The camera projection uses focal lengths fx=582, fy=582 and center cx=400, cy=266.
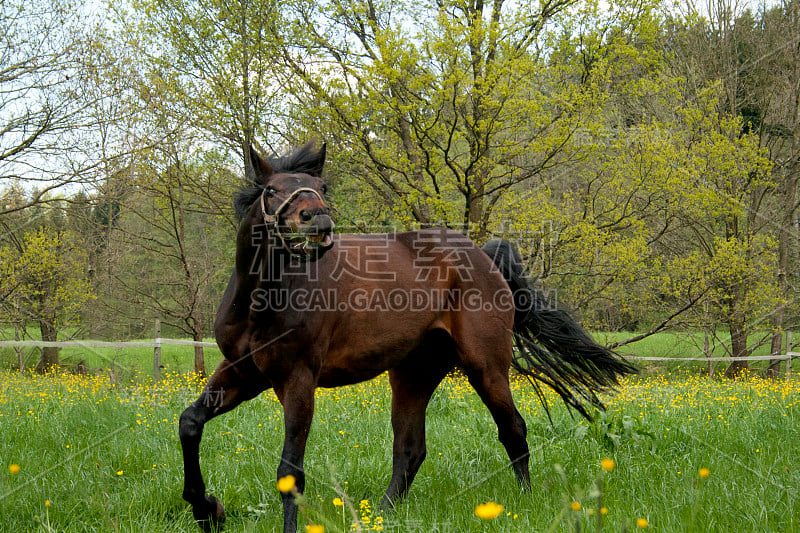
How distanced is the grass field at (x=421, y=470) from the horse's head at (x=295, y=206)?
127cm

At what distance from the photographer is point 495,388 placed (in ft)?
13.4

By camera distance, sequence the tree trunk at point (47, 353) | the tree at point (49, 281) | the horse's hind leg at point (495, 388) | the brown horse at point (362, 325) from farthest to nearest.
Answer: the tree trunk at point (47, 353)
the tree at point (49, 281)
the horse's hind leg at point (495, 388)
the brown horse at point (362, 325)

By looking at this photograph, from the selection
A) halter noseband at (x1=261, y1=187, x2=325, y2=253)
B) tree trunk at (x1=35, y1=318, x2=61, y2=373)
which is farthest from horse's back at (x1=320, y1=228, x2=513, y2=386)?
tree trunk at (x1=35, y1=318, x2=61, y2=373)

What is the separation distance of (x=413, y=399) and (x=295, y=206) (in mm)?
1941

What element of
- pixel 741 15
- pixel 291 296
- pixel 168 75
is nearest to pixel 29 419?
pixel 291 296

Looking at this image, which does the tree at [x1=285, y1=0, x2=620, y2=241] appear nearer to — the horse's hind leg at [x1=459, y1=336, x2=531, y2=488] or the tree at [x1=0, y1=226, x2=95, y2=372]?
the horse's hind leg at [x1=459, y1=336, x2=531, y2=488]

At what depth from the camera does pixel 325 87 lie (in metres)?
11.1

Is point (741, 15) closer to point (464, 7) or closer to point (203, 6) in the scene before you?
point (464, 7)

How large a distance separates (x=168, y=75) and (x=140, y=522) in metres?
10.8

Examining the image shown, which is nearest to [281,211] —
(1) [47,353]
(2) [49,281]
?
(2) [49,281]

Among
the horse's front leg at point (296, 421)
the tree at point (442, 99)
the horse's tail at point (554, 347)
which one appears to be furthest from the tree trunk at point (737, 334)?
the horse's front leg at point (296, 421)

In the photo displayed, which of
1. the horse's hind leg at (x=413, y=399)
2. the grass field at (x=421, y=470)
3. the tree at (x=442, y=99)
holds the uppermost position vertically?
the tree at (x=442, y=99)

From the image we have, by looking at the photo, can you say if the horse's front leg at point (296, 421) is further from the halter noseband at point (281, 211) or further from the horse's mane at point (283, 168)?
the horse's mane at point (283, 168)

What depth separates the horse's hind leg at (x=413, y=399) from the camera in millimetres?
4062
